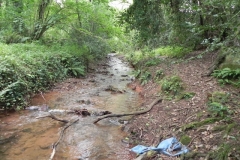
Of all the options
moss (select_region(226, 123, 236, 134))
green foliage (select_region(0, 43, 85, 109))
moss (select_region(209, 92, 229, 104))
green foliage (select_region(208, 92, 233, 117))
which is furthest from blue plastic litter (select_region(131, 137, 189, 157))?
green foliage (select_region(0, 43, 85, 109))

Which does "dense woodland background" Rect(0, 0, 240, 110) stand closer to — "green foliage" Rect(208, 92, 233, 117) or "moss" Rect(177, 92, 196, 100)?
"moss" Rect(177, 92, 196, 100)

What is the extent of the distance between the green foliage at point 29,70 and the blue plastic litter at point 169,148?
13.6ft

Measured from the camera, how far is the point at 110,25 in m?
15.2

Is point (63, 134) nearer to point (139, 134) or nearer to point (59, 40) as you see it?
point (139, 134)

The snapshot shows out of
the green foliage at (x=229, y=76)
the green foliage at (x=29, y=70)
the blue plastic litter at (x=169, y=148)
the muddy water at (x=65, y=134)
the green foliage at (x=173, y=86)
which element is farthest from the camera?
the green foliage at (x=173, y=86)

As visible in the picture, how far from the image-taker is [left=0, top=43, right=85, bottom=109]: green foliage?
6816 millimetres

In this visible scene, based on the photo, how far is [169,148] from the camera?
4.28m

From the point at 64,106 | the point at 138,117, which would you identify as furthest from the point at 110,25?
the point at 138,117

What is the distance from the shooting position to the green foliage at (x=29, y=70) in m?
6.82

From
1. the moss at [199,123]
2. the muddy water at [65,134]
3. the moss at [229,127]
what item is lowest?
the muddy water at [65,134]

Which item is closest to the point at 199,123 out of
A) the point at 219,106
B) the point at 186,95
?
the point at 219,106

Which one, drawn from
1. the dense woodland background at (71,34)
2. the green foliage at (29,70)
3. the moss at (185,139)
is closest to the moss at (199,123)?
the moss at (185,139)

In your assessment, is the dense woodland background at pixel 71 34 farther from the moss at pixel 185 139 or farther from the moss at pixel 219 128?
the moss at pixel 185 139

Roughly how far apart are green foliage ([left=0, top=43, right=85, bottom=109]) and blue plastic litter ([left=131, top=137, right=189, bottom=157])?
4.15 m
